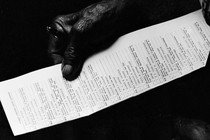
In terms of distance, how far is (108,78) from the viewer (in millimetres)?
875

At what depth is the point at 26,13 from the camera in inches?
41.8

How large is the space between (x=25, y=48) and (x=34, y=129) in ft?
0.99

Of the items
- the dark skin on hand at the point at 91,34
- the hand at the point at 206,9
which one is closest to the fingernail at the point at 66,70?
the dark skin on hand at the point at 91,34

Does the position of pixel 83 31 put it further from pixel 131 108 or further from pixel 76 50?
pixel 131 108

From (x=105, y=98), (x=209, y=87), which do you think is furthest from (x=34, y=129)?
(x=209, y=87)

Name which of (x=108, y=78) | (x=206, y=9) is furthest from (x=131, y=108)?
(x=206, y=9)

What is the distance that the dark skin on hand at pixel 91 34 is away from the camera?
2.77ft

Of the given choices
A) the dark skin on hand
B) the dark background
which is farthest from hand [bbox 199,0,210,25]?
the dark background

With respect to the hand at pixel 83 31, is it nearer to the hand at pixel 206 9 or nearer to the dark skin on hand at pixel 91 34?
the dark skin on hand at pixel 91 34

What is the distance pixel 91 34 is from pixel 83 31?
0.03m

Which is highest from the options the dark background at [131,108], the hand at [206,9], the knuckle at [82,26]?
the knuckle at [82,26]

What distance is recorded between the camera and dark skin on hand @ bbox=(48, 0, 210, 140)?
846 millimetres

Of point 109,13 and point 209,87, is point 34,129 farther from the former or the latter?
point 209,87

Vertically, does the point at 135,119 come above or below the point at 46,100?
below
